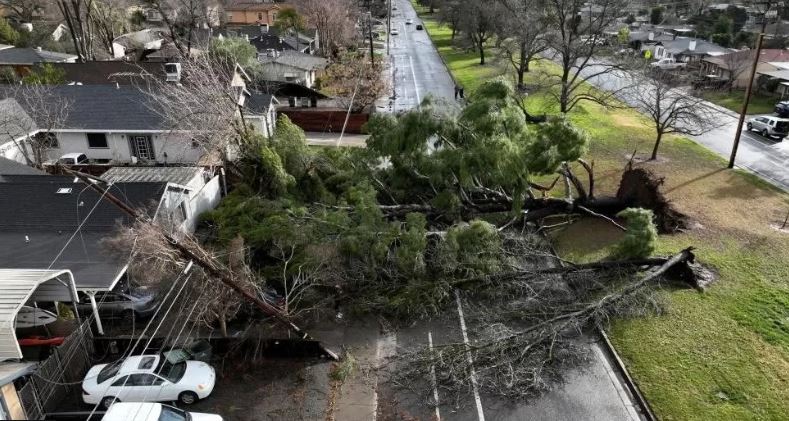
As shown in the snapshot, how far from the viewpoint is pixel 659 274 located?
1755 centimetres

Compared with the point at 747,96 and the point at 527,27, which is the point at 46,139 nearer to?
the point at 527,27

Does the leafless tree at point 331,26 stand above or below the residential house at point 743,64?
above

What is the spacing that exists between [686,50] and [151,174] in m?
54.6

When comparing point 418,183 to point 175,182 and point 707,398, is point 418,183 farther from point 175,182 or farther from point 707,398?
point 707,398

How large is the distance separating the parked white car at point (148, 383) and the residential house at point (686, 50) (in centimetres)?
5524

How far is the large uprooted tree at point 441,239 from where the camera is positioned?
15484mm

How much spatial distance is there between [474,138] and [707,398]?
1010 cm

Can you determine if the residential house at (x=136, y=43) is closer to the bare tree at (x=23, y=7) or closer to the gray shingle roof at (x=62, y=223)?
the bare tree at (x=23, y=7)

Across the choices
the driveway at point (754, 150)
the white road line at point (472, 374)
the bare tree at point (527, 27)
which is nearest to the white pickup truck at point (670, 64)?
the driveway at point (754, 150)

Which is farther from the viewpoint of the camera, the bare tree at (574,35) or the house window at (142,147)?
the bare tree at (574,35)

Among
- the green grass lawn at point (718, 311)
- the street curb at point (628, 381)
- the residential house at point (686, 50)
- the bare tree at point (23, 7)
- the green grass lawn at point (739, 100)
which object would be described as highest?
the bare tree at point (23, 7)

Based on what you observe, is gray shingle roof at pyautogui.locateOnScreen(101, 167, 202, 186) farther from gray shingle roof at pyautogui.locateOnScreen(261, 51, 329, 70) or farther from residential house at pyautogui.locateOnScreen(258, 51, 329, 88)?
gray shingle roof at pyautogui.locateOnScreen(261, 51, 329, 70)

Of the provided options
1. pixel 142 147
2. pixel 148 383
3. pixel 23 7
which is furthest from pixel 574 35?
pixel 23 7

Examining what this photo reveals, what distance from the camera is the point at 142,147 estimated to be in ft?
93.9
